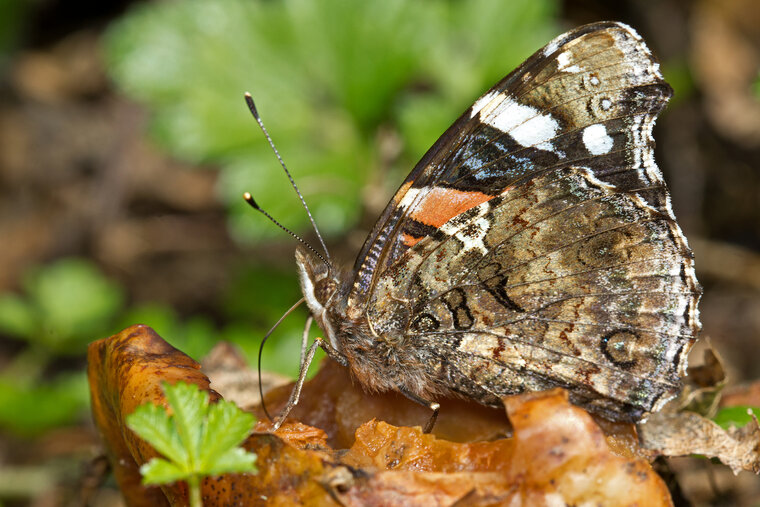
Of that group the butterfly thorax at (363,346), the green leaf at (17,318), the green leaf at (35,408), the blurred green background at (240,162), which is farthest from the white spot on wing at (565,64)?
the green leaf at (17,318)

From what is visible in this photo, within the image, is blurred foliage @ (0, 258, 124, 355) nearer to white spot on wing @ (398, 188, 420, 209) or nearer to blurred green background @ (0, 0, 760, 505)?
blurred green background @ (0, 0, 760, 505)

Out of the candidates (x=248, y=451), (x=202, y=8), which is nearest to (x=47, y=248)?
(x=202, y=8)

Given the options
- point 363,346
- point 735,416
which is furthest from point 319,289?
point 735,416

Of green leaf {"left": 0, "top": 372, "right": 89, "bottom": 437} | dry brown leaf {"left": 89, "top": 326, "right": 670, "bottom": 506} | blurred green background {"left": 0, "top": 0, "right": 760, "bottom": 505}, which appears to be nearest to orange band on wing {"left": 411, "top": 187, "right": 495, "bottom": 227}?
dry brown leaf {"left": 89, "top": 326, "right": 670, "bottom": 506}

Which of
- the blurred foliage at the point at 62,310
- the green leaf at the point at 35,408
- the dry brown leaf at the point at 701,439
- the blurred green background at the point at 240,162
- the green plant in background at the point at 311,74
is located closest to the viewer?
the dry brown leaf at the point at 701,439

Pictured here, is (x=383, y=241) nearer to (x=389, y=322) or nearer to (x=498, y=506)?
(x=389, y=322)

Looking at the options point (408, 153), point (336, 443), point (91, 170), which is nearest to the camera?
point (336, 443)

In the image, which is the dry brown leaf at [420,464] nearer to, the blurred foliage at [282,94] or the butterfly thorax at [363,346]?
the butterfly thorax at [363,346]

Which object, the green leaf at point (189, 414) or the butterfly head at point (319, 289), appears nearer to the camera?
→ the green leaf at point (189, 414)
